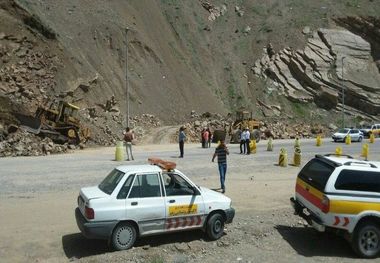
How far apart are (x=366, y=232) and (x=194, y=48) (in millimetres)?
50805

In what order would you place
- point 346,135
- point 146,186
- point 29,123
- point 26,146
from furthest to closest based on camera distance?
point 346,135
point 29,123
point 26,146
point 146,186

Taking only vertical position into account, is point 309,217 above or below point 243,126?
below

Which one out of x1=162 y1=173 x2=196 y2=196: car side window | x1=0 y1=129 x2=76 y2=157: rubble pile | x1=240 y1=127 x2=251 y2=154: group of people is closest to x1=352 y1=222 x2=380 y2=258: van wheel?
x1=162 y1=173 x2=196 y2=196: car side window

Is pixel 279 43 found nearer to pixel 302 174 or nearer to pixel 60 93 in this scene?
pixel 60 93

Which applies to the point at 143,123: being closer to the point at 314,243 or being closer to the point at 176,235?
the point at 176,235

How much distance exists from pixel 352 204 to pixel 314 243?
155cm

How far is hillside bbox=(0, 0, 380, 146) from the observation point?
1529 inches

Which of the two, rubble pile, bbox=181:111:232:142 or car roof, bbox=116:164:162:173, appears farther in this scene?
rubble pile, bbox=181:111:232:142

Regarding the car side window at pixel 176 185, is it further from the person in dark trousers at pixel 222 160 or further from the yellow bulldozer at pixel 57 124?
the yellow bulldozer at pixel 57 124

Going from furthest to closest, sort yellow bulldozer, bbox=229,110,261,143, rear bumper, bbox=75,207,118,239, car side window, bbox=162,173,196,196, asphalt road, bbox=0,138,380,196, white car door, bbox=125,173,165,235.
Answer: yellow bulldozer, bbox=229,110,261,143 → asphalt road, bbox=0,138,380,196 → car side window, bbox=162,173,196,196 → white car door, bbox=125,173,165,235 → rear bumper, bbox=75,207,118,239

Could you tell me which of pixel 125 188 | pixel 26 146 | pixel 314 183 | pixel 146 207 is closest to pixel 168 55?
pixel 26 146

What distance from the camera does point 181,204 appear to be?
9.53 meters

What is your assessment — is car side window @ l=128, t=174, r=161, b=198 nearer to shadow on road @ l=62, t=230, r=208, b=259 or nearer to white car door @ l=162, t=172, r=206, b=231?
white car door @ l=162, t=172, r=206, b=231

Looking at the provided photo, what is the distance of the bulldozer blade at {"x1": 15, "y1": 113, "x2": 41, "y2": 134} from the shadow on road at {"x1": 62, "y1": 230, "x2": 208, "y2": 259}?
22.1m
